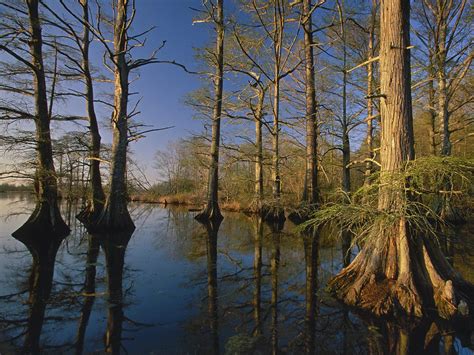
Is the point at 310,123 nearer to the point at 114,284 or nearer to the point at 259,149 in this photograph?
the point at 259,149

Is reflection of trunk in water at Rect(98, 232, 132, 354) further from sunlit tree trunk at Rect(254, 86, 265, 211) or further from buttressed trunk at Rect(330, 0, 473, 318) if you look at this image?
sunlit tree trunk at Rect(254, 86, 265, 211)

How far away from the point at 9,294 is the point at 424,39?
17.9 metres

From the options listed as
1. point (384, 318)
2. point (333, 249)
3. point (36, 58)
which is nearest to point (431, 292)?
point (384, 318)

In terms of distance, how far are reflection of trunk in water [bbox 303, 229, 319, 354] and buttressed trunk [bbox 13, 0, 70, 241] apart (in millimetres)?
7316

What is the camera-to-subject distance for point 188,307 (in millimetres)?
3527

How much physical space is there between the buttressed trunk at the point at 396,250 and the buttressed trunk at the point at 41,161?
8.29 meters

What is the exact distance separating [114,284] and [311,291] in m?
2.99

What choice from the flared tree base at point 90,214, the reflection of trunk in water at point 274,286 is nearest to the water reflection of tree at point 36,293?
the reflection of trunk in water at point 274,286

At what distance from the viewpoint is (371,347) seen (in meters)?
2.60

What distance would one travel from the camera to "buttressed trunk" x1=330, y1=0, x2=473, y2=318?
332 centimetres

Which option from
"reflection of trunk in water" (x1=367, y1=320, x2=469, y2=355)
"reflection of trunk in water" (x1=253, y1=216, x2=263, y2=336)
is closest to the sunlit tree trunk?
"reflection of trunk in water" (x1=253, y1=216, x2=263, y2=336)

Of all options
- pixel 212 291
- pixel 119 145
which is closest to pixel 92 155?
pixel 119 145

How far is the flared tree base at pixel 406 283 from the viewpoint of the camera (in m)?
3.22

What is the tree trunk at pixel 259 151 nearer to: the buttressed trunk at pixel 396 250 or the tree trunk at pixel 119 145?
the tree trunk at pixel 119 145
